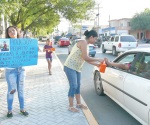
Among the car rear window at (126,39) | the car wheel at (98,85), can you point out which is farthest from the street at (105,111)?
the car rear window at (126,39)

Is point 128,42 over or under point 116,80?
over

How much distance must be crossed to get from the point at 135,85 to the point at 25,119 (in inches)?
88.8

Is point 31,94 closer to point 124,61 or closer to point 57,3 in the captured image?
point 124,61

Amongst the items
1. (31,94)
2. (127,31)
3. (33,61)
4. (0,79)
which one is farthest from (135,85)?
(127,31)

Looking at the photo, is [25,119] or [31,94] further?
[31,94]

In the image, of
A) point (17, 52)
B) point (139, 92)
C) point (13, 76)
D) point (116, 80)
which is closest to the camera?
point (139, 92)

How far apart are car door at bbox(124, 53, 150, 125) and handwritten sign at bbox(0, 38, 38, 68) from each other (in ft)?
6.55

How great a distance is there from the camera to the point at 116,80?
504cm

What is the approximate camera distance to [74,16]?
730 inches

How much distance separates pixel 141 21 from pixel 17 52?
62.8m

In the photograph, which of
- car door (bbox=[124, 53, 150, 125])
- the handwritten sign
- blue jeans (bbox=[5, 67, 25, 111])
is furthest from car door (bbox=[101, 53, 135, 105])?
blue jeans (bbox=[5, 67, 25, 111])

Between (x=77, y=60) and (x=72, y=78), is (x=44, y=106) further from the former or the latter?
(x=77, y=60)

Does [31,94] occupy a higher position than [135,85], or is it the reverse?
[135,85]

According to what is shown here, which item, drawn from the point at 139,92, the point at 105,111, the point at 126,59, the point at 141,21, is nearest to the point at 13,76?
the point at 105,111
